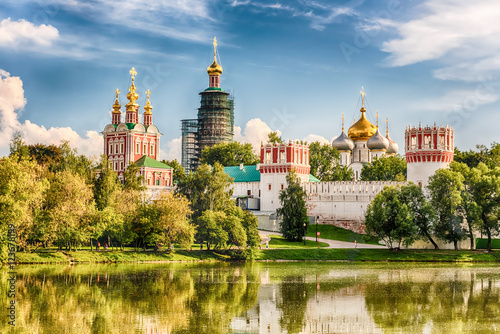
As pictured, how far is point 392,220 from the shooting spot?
48.4 m

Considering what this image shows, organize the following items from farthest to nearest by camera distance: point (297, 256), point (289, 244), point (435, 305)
→ 1. point (289, 244)
2. point (297, 256)
3. point (435, 305)

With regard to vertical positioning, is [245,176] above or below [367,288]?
above

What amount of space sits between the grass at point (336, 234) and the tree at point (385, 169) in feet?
55.3

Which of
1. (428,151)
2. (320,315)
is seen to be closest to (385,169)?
(428,151)

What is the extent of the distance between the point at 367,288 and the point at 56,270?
52.3 feet

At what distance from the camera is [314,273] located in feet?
119

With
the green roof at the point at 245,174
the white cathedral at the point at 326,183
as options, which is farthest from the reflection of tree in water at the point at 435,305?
the green roof at the point at 245,174

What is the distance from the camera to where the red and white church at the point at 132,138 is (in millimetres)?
79938

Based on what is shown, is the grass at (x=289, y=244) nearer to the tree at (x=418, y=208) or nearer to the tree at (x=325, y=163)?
the tree at (x=418, y=208)

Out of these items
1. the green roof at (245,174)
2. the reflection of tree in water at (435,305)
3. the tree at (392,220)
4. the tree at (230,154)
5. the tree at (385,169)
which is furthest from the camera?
the tree at (230,154)

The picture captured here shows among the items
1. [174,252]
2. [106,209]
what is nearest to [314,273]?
[174,252]

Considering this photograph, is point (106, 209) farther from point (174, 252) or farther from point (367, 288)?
point (367, 288)

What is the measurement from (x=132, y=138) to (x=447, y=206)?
4247cm

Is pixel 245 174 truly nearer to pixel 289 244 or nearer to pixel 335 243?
pixel 335 243
